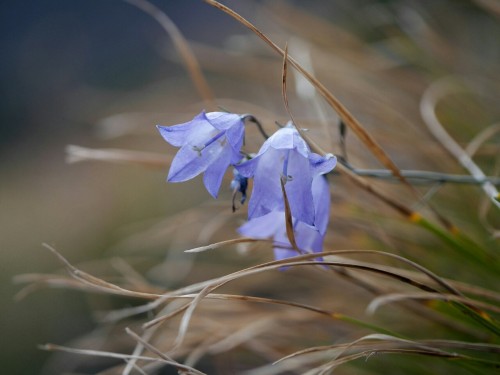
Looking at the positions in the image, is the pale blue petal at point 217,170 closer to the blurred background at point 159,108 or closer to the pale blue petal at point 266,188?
the pale blue petal at point 266,188

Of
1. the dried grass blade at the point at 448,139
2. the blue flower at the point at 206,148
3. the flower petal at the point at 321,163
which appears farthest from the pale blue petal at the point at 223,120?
the dried grass blade at the point at 448,139

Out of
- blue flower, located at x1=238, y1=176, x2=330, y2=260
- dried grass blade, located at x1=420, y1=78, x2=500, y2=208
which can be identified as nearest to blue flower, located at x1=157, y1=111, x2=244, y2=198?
blue flower, located at x1=238, y1=176, x2=330, y2=260

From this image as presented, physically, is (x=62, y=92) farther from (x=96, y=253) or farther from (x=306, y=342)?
(x=306, y=342)

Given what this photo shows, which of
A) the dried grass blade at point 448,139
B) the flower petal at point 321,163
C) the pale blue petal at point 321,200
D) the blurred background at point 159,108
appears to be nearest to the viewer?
the flower petal at point 321,163

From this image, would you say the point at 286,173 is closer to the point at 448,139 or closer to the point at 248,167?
the point at 248,167

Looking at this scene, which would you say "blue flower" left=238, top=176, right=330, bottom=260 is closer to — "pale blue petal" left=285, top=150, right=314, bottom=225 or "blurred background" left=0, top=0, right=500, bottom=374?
"pale blue petal" left=285, top=150, right=314, bottom=225

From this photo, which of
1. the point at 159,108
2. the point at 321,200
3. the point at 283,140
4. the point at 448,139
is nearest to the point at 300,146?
the point at 283,140
